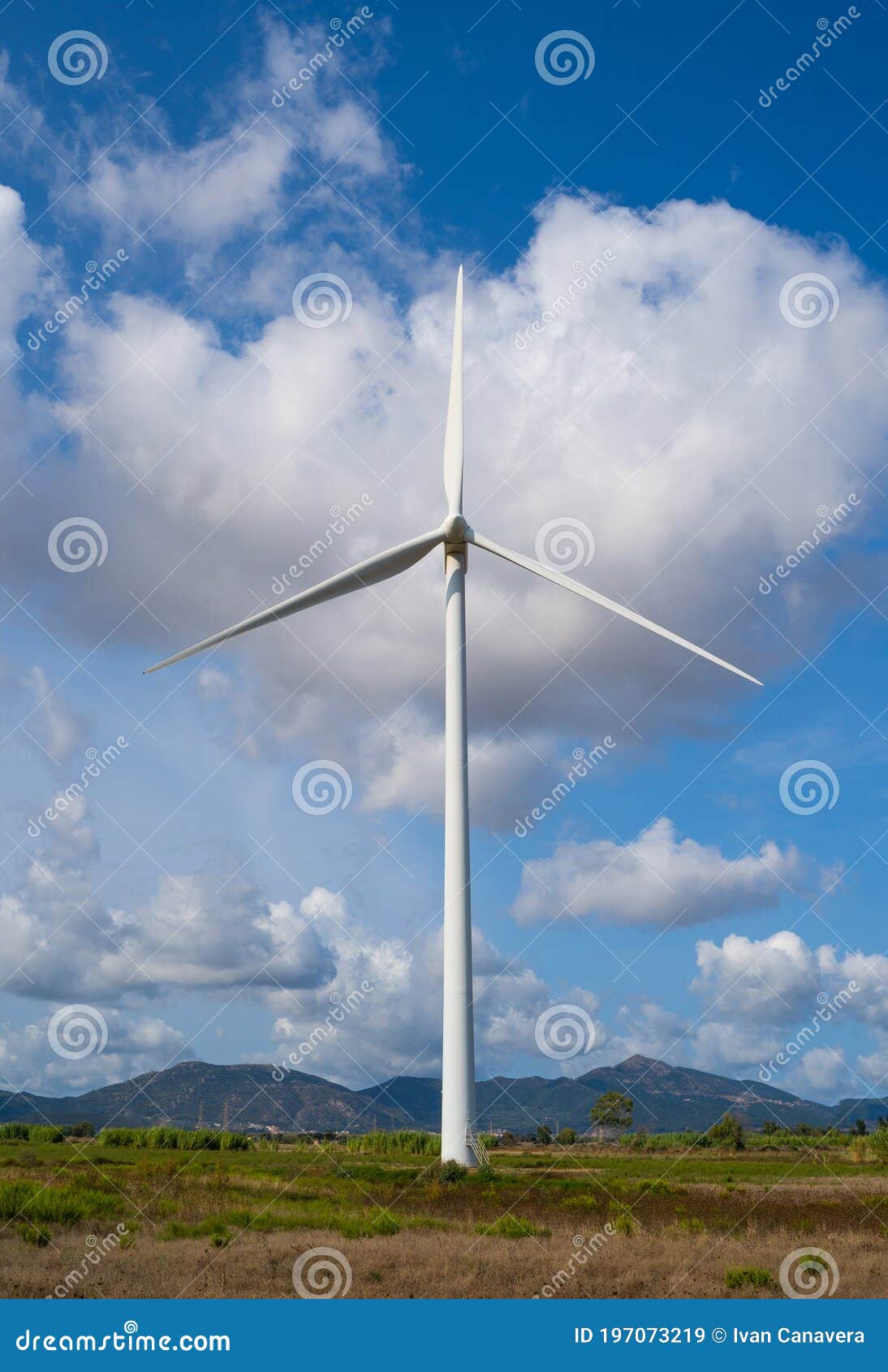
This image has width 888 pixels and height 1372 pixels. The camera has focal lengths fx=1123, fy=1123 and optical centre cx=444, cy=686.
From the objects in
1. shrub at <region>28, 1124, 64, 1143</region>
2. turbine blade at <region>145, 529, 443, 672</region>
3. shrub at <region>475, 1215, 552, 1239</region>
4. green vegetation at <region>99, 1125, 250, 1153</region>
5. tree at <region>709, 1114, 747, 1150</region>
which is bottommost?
shrub at <region>475, 1215, 552, 1239</region>

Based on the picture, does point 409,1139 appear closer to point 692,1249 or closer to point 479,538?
point 479,538

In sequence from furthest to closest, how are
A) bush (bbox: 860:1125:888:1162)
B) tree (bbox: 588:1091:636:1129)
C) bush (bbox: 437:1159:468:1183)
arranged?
1. tree (bbox: 588:1091:636:1129)
2. bush (bbox: 860:1125:888:1162)
3. bush (bbox: 437:1159:468:1183)

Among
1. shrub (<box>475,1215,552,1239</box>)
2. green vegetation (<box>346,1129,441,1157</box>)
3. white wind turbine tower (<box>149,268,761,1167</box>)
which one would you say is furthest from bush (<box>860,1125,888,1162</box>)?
shrub (<box>475,1215,552,1239</box>)

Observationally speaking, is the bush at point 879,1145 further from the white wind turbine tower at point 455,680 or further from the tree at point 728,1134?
the white wind turbine tower at point 455,680

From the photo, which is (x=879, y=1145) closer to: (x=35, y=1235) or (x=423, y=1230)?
(x=423, y=1230)

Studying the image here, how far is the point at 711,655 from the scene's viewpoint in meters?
41.6

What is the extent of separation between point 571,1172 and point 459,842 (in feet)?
52.8

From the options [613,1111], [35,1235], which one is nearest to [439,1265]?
[35,1235]

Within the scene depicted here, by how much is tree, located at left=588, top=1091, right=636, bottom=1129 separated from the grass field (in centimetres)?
4366

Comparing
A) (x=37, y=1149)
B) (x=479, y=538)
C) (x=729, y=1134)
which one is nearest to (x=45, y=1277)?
(x=479, y=538)

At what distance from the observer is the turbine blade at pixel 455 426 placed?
1956 inches

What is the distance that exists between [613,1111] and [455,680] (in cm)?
5819

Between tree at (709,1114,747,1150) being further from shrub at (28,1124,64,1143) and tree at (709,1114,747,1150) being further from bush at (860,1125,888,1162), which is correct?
shrub at (28,1124,64,1143)

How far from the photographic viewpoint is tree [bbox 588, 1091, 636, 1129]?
89875mm
